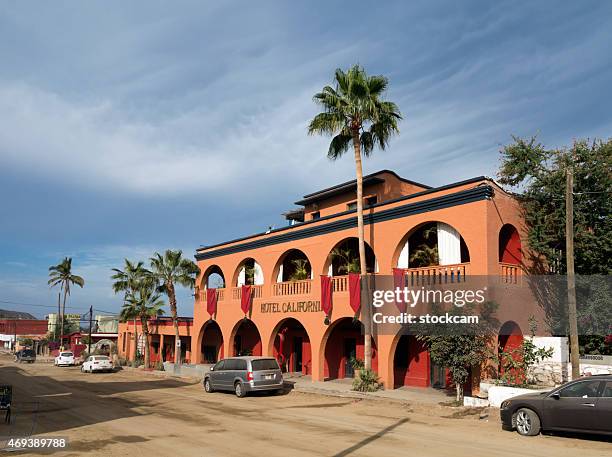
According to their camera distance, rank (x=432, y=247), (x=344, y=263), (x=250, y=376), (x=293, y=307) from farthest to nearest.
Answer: (x=293, y=307) → (x=344, y=263) → (x=432, y=247) → (x=250, y=376)

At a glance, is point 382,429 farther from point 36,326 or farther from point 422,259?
point 36,326

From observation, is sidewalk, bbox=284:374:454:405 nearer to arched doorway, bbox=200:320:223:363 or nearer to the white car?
arched doorway, bbox=200:320:223:363

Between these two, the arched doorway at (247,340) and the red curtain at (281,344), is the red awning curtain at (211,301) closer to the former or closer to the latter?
the arched doorway at (247,340)

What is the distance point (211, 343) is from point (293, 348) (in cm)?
1038

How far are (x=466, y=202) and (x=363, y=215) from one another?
588 cm

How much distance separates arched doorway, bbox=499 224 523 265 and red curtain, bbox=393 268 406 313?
4.04 metres

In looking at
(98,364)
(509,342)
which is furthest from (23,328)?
(509,342)

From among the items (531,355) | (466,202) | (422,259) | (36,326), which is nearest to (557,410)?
(531,355)

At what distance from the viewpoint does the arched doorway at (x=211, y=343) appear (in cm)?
4034

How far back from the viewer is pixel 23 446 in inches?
464

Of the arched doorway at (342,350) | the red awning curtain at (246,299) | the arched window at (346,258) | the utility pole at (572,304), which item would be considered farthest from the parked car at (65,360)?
the utility pole at (572,304)

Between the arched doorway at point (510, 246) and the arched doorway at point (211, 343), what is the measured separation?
24.1 m

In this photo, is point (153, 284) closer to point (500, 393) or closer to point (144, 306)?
point (144, 306)

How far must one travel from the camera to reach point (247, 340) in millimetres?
36625
